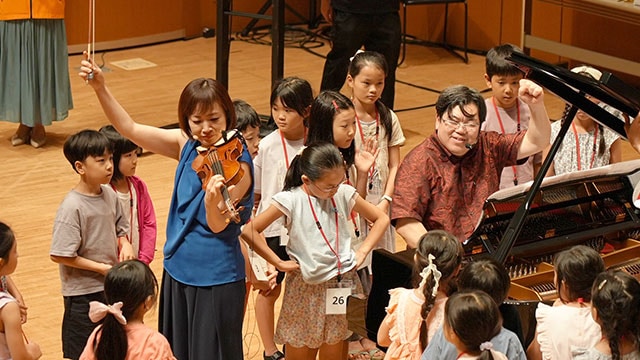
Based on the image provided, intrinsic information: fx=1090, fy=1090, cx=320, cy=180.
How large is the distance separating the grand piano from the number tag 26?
263 mm

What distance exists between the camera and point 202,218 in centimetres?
382

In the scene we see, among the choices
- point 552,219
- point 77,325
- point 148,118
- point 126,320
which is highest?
point 552,219

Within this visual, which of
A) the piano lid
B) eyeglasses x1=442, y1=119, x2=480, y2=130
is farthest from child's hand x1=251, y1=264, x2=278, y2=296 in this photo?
the piano lid

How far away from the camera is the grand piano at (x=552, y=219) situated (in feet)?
12.2

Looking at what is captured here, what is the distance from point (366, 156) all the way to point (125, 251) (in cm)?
111

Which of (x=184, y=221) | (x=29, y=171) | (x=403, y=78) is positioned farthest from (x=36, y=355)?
(x=403, y=78)

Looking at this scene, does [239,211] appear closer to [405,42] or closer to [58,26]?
[58,26]

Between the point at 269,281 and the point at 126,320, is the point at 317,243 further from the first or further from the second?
the point at 126,320

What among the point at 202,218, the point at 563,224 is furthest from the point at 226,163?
the point at 563,224

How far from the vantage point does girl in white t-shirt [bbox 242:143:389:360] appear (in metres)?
4.22

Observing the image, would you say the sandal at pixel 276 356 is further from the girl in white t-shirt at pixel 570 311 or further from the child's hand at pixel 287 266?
the girl in white t-shirt at pixel 570 311

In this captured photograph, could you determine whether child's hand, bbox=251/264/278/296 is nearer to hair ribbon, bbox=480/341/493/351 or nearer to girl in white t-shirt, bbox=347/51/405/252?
girl in white t-shirt, bbox=347/51/405/252

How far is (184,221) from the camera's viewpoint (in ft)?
12.7

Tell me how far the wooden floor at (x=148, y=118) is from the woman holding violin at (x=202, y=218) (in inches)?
41.8
